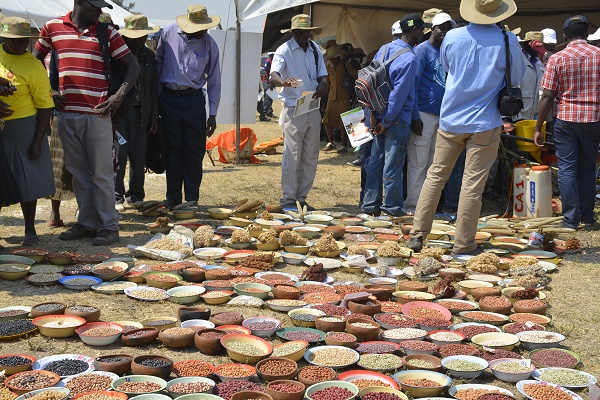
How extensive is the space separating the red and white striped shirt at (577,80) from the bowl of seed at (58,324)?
5.33m

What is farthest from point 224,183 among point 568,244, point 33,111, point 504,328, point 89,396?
point 89,396

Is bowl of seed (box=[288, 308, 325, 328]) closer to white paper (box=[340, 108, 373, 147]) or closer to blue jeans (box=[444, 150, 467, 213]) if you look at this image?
white paper (box=[340, 108, 373, 147])

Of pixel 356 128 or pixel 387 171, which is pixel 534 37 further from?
pixel 387 171

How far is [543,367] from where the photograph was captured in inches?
159

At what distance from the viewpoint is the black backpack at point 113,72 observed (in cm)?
650

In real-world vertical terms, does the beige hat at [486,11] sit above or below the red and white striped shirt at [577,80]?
above

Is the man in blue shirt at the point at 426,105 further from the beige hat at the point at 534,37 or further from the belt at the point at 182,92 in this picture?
the beige hat at the point at 534,37

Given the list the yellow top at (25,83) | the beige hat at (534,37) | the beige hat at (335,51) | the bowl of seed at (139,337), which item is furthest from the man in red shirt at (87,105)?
the beige hat at (335,51)

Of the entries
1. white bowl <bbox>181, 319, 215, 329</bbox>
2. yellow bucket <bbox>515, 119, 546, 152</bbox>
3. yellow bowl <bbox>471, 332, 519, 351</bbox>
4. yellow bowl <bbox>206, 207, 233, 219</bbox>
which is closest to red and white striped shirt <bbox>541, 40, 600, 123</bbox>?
yellow bucket <bbox>515, 119, 546, 152</bbox>

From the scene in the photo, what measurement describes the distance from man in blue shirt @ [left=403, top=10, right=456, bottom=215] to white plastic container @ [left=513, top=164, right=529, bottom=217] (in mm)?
976

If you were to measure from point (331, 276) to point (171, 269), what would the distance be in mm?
1265

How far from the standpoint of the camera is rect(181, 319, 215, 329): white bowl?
4551 millimetres

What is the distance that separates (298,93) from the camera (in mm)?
8383

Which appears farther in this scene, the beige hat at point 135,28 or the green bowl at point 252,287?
the beige hat at point 135,28
